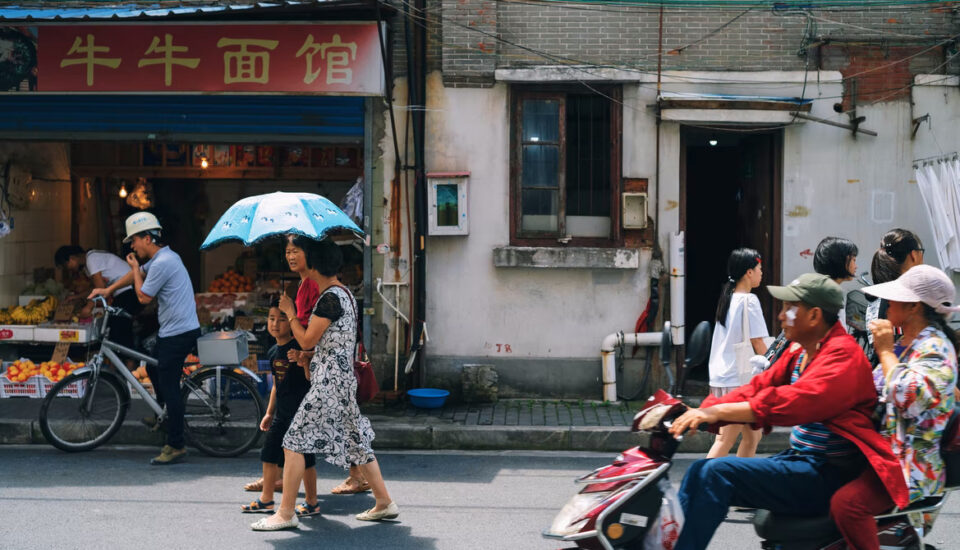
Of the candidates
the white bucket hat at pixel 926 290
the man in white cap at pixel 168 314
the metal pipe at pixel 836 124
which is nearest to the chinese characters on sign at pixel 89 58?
the man in white cap at pixel 168 314

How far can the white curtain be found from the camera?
959 centimetres

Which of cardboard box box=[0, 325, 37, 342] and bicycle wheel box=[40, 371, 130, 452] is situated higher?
cardboard box box=[0, 325, 37, 342]

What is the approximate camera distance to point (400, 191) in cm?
1043

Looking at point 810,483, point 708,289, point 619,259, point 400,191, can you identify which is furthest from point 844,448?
point 708,289

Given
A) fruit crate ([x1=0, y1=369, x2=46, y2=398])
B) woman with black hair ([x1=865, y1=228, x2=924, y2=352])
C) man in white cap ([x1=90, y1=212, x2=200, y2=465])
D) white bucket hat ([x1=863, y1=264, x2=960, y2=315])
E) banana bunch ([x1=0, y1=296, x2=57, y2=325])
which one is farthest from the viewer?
banana bunch ([x1=0, y1=296, x2=57, y2=325])

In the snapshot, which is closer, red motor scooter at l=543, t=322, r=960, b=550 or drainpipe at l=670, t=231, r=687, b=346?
red motor scooter at l=543, t=322, r=960, b=550

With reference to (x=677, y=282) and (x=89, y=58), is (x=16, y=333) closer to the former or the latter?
(x=89, y=58)

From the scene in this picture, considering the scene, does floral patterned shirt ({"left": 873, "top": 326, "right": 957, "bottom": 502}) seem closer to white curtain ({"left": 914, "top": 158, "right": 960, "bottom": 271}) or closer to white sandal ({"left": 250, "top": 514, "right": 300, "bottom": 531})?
white sandal ({"left": 250, "top": 514, "right": 300, "bottom": 531})

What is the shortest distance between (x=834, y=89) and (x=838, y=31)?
2.08 ft

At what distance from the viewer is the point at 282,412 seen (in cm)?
628

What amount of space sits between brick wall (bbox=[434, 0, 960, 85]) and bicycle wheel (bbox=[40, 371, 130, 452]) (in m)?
4.78

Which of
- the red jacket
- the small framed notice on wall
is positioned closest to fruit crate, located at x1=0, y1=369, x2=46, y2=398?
the small framed notice on wall

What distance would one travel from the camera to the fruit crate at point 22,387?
399 inches

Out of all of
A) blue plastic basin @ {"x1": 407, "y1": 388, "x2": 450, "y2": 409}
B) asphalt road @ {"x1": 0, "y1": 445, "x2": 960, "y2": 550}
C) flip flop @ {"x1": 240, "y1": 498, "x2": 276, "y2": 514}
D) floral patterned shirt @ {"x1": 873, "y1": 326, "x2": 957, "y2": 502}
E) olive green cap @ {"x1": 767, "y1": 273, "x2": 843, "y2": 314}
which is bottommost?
asphalt road @ {"x1": 0, "y1": 445, "x2": 960, "y2": 550}
